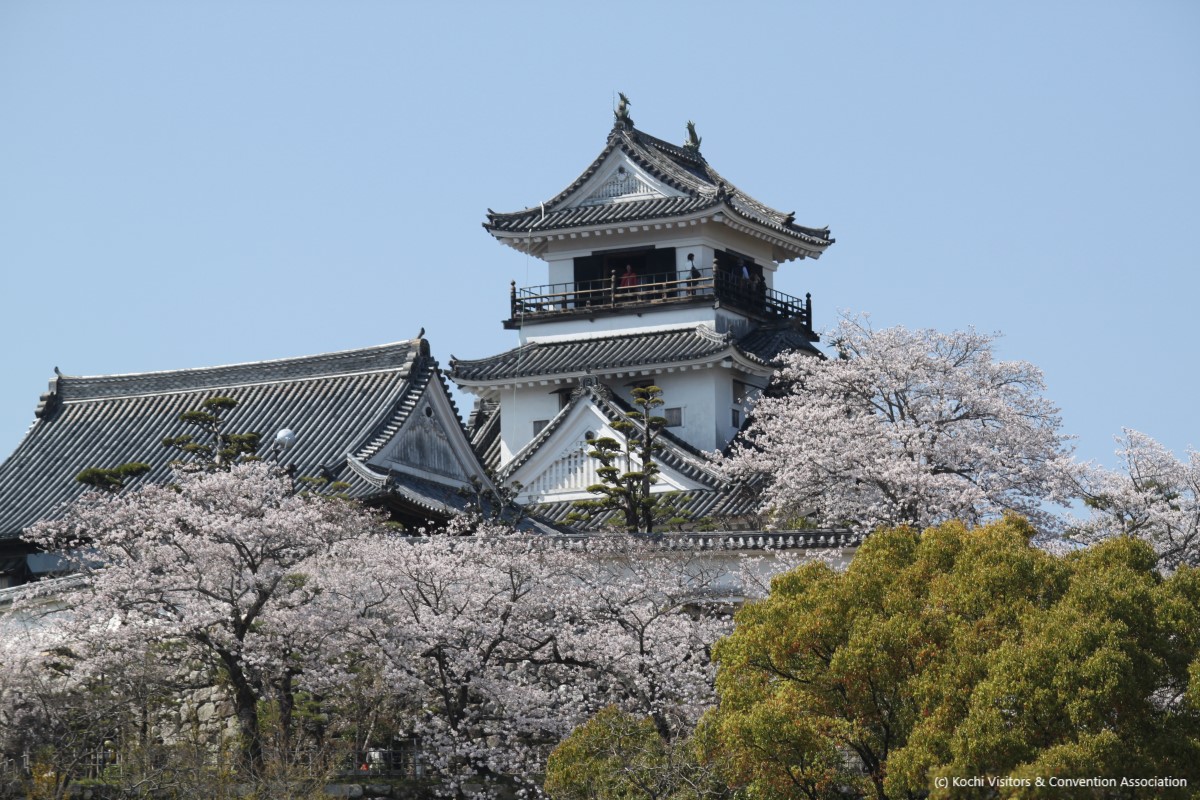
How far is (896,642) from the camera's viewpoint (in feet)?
58.4

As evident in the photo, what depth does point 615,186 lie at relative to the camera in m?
44.8

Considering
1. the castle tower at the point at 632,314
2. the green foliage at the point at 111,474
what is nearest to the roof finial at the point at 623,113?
the castle tower at the point at 632,314

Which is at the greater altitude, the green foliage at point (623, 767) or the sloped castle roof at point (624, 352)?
the sloped castle roof at point (624, 352)

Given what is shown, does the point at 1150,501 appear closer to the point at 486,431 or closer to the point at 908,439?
the point at 908,439

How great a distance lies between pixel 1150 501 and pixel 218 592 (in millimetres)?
17310

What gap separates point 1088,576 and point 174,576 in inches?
439

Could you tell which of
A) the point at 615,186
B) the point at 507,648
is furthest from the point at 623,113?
the point at 507,648

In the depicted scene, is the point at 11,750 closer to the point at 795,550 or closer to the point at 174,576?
the point at 174,576

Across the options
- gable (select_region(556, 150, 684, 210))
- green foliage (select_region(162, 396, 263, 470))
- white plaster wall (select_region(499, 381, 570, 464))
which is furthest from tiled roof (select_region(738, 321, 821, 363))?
green foliage (select_region(162, 396, 263, 470))

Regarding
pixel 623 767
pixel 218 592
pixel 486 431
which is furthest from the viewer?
pixel 486 431

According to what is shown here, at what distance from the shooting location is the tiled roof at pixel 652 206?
→ 43188 mm

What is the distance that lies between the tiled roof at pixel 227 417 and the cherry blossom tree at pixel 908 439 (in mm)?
6756

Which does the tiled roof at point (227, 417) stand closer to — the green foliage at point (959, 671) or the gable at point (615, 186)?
the gable at point (615, 186)

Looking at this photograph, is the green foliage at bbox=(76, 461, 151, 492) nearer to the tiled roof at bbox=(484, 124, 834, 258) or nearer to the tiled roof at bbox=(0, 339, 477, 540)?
the tiled roof at bbox=(0, 339, 477, 540)
